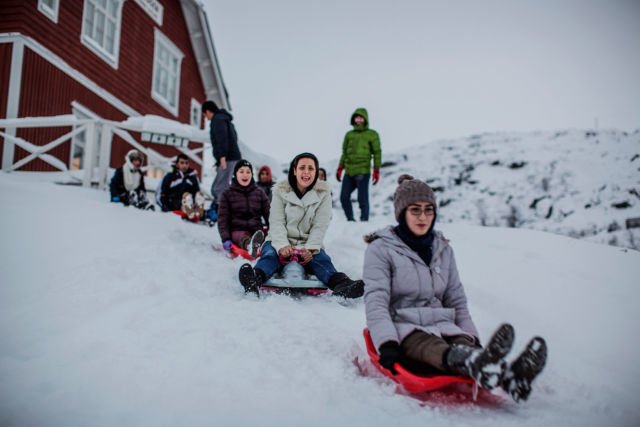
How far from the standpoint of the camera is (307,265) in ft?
12.8

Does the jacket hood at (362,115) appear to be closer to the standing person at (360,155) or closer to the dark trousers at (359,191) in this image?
the standing person at (360,155)

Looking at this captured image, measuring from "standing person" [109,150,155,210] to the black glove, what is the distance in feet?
19.1

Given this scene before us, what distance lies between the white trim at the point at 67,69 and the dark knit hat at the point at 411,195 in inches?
365

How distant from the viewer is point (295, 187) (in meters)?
4.07

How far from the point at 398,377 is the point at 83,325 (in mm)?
1844

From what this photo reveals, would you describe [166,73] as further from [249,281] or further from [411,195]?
[411,195]

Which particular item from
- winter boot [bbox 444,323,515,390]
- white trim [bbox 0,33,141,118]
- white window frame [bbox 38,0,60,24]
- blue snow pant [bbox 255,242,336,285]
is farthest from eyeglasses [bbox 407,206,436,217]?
white window frame [bbox 38,0,60,24]

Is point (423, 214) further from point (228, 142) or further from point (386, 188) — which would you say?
point (386, 188)

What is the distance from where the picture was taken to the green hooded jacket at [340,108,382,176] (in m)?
7.43

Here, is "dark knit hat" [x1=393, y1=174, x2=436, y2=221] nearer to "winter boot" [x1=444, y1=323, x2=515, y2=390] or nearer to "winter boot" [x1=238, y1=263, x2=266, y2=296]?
"winter boot" [x1=444, y1=323, x2=515, y2=390]

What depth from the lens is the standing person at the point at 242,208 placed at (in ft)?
16.9

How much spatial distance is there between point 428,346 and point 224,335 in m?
1.22

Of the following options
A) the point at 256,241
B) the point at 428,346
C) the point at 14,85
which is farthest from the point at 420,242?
the point at 14,85

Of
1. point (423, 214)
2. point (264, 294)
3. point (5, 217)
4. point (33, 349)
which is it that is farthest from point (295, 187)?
point (5, 217)
